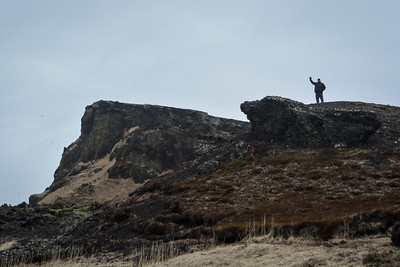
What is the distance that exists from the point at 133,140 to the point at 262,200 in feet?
201

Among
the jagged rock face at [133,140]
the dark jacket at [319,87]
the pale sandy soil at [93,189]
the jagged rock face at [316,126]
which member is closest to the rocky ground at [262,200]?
the jagged rock face at [316,126]

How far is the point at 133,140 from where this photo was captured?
87.2 m

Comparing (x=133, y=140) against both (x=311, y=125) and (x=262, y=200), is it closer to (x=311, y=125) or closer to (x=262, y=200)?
(x=311, y=125)

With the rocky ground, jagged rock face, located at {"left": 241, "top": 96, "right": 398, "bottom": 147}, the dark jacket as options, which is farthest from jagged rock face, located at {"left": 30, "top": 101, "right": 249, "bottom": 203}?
jagged rock face, located at {"left": 241, "top": 96, "right": 398, "bottom": 147}

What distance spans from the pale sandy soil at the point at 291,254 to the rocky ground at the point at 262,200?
0.49 ft

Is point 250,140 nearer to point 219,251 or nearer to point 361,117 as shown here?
point 361,117

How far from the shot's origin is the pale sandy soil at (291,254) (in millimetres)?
13733

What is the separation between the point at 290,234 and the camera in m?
19.6

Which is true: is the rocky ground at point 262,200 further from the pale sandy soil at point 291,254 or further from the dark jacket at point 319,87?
the dark jacket at point 319,87

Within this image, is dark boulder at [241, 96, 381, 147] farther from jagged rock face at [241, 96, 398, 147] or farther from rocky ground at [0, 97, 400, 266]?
rocky ground at [0, 97, 400, 266]

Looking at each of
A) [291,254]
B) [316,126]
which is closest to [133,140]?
[316,126]

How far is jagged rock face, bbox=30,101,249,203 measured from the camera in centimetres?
8056

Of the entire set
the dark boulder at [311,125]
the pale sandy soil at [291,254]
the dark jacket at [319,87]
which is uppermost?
the dark jacket at [319,87]

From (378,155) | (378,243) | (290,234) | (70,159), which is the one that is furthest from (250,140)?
(70,159)
